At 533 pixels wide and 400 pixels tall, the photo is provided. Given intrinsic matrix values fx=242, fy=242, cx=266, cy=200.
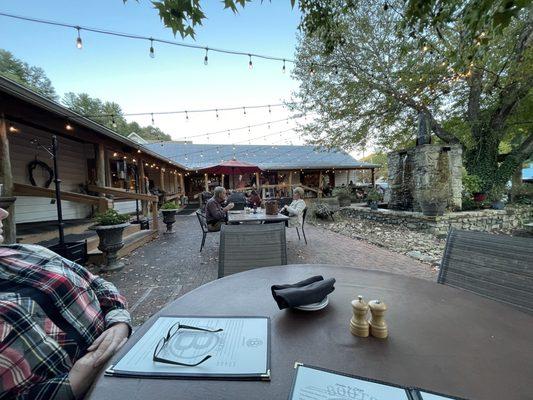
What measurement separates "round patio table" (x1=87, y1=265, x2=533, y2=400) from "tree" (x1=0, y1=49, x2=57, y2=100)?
1217 inches

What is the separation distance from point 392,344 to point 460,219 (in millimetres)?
8171

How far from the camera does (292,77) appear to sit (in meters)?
9.98

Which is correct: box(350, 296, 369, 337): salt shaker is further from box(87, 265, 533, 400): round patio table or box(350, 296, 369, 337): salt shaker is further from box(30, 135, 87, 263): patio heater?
box(30, 135, 87, 263): patio heater

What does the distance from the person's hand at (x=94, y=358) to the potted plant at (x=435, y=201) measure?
7785 mm

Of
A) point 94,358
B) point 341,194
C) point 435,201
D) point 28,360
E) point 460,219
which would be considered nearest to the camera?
point 28,360

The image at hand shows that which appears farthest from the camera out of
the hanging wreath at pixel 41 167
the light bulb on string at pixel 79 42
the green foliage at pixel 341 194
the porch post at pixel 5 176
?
the green foliage at pixel 341 194

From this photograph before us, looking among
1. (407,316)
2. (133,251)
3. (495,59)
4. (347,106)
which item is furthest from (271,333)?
(495,59)

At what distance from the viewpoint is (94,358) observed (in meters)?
0.94

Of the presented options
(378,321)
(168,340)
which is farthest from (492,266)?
(168,340)

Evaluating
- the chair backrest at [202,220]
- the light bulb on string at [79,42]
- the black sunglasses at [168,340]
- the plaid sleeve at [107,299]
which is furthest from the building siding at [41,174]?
the black sunglasses at [168,340]

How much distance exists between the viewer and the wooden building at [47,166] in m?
3.36

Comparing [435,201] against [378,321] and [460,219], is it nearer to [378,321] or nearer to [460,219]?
[460,219]

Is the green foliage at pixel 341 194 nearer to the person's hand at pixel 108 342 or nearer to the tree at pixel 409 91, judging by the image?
the tree at pixel 409 91

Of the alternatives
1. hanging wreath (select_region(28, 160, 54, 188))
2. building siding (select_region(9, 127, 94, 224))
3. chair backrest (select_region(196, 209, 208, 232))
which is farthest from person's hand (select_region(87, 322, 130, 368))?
hanging wreath (select_region(28, 160, 54, 188))
